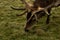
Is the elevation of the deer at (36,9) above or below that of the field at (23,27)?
above

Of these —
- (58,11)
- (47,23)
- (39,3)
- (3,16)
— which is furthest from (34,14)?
(58,11)

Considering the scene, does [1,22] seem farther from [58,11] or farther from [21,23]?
[58,11]

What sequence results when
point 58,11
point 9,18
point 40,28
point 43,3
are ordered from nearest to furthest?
point 43,3, point 40,28, point 9,18, point 58,11

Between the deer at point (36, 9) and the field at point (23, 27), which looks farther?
the field at point (23, 27)

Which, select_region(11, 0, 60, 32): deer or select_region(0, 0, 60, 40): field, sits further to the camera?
select_region(0, 0, 60, 40): field

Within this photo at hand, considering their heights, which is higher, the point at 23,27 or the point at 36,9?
the point at 36,9

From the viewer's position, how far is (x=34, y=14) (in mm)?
5379

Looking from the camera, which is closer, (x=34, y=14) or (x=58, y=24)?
(x=34, y=14)

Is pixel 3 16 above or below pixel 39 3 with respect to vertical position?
below

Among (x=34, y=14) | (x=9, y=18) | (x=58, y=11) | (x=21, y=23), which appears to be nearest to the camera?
(x=34, y=14)

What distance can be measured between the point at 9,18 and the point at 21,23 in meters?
0.73

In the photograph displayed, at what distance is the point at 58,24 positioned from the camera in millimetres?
6668

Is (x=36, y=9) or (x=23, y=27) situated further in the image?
(x=23, y=27)

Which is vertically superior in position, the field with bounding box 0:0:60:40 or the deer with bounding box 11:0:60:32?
the deer with bounding box 11:0:60:32
